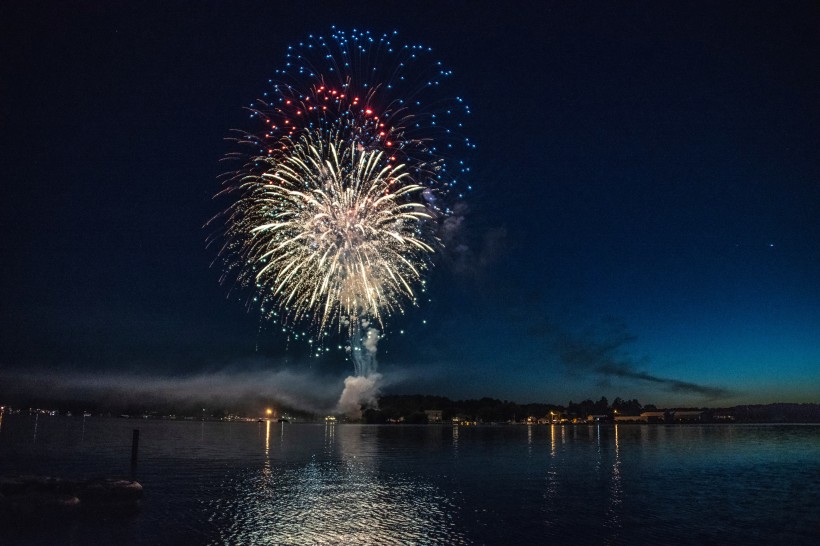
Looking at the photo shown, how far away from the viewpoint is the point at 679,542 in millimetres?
22297

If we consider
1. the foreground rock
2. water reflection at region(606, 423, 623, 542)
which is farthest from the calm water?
the foreground rock

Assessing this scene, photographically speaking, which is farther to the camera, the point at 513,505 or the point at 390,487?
the point at 390,487

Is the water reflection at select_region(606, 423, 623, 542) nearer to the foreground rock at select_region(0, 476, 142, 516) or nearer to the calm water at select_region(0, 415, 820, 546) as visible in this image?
the calm water at select_region(0, 415, 820, 546)

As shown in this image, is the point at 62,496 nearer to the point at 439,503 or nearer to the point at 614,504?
the point at 439,503

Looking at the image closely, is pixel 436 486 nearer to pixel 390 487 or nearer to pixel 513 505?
pixel 390 487

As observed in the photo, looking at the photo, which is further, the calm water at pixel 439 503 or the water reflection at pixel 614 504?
the water reflection at pixel 614 504

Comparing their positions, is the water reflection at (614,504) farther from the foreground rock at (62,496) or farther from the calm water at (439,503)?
the foreground rock at (62,496)

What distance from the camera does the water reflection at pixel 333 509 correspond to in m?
21.9

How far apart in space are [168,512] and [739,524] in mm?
26163

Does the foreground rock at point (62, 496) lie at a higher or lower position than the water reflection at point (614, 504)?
higher

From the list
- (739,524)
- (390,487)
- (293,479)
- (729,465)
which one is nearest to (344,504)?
(390,487)

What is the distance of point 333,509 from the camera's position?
2739 centimetres

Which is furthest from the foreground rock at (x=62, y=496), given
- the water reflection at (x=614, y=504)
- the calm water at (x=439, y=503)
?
the water reflection at (x=614, y=504)

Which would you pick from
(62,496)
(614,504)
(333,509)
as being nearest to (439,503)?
(333,509)
